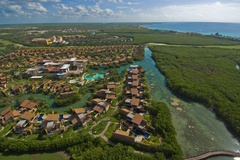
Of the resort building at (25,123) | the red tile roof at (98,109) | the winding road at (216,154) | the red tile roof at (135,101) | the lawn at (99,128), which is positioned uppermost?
the red tile roof at (135,101)

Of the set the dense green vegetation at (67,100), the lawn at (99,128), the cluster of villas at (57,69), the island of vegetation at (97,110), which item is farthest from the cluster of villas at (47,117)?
the cluster of villas at (57,69)

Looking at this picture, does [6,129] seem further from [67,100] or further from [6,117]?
[67,100]

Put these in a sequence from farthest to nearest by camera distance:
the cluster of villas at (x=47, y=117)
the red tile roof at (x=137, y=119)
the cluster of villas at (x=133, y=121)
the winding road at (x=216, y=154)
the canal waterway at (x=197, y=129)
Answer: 1. the red tile roof at (x=137, y=119)
2. the cluster of villas at (x=47, y=117)
3. the canal waterway at (x=197, y=129)
4. the cluster of villas at (x=133, y=121)
5. the winding road at (x=216, y=154)

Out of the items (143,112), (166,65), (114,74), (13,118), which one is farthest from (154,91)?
(13,118)

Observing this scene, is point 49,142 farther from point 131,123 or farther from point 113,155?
point 131,123

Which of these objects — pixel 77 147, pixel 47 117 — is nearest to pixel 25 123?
pixel 47 117

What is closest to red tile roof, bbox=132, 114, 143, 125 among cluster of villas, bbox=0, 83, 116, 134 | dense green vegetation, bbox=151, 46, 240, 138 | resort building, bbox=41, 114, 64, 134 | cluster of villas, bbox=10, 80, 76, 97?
cluster of villas, bbox=0, 83, 116, 134

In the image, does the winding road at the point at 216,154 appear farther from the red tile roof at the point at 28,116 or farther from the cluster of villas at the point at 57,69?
the cluster of villas at the point at 57,69

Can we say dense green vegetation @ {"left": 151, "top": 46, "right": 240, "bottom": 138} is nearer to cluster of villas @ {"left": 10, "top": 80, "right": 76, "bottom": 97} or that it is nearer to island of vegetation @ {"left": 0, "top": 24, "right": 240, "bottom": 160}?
island of vegetation @ {"left": 0, "top": 24, "right": 240, "bottom": 160}
